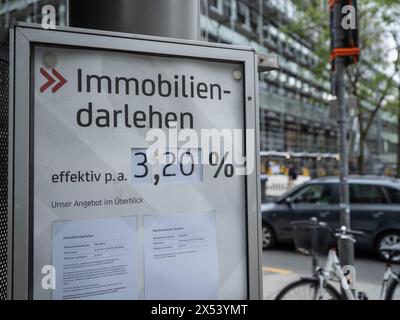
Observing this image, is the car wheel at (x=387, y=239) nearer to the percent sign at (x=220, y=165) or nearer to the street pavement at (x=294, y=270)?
the street pavement at (x=294, y=270)

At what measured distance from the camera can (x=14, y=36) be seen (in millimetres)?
1362

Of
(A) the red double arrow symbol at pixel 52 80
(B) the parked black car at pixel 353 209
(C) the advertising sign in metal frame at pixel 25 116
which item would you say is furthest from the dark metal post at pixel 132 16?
(B) the parked black car at pixel 353 209

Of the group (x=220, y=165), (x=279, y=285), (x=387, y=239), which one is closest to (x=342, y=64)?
(x=279, y=285)

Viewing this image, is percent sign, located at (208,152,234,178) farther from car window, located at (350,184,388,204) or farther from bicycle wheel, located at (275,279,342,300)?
car window, located at (350,184,388,204)

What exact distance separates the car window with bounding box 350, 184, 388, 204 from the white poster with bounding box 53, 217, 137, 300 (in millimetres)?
7098

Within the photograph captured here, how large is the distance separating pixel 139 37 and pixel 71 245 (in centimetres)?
83

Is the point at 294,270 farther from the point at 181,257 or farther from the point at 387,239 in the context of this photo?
the point at 181,257

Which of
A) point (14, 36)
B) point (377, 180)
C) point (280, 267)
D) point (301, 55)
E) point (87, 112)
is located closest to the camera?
point (14, 36)

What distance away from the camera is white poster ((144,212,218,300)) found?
1.55 meters

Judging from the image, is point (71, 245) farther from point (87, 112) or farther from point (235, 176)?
point (235, 176)

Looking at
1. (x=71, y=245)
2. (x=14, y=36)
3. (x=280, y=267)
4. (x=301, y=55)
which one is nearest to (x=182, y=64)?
(x=14, y=36)

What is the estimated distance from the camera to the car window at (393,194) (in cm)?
741

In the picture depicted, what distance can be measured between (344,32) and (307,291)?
2.75 m

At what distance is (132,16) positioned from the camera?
1.79 meters
